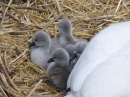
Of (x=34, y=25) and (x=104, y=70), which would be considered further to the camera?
(x=34, y=25)

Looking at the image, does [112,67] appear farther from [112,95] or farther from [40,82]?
[40,82]

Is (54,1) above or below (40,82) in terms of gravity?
above

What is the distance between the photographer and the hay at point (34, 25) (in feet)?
8.03

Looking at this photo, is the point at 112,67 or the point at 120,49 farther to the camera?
the point at 120,49

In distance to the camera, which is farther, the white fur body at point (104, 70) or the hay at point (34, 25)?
the hay at point (34, 25)

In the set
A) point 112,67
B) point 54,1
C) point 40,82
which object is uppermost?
point 54,1

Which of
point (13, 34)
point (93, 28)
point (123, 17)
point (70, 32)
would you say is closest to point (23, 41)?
point (13, 34)

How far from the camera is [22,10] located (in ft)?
10.1

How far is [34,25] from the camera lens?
295 centimetres

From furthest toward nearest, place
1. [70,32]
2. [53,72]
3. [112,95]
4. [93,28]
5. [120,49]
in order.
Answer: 1. [93,28]
2. [70,32]
3. [53,72]
4. [120,49]
5. [112,95]

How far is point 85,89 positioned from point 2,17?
→ 1.25m

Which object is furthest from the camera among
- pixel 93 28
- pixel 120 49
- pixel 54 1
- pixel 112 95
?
pixel 54 1

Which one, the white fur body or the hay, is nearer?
the white fur body

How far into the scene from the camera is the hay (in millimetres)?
2447
